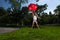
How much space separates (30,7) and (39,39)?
4925 millimetres

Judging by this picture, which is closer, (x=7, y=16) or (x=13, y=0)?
(x=13, y=0)

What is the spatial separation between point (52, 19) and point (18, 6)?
109 feet

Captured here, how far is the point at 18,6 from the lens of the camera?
50.8 metres

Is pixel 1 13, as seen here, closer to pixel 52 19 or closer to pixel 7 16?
pixel 7 16

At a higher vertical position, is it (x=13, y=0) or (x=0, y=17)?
(x=13, y=0)

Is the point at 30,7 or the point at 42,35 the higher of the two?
the point at 30,7

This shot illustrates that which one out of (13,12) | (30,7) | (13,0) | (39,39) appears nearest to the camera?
(39,39)

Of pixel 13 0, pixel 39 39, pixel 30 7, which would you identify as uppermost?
pixel 13 0

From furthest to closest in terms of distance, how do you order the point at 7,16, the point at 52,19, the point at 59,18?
the point at 52,19, the point at 59,18, the point at 7,16

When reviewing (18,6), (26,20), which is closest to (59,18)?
(26,20)

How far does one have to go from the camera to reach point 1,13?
66375 millimetres

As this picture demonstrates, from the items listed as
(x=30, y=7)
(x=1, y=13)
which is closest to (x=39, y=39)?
(x=30, y=7)

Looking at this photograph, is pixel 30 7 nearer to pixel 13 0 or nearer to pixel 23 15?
pixel 13 0

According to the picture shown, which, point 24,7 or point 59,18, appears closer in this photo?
point 24,7
